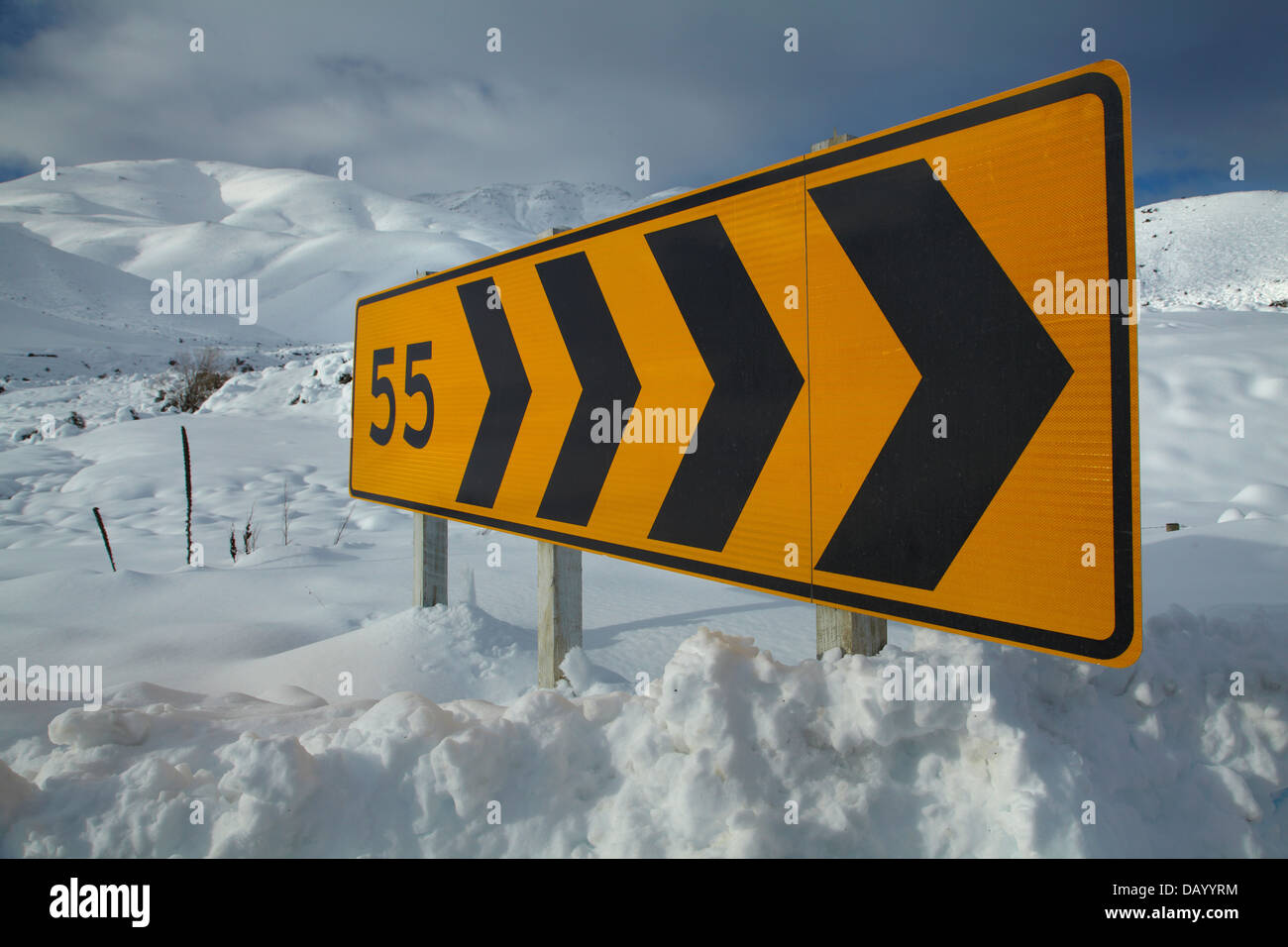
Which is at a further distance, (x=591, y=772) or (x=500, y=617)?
(x=500, y=617)

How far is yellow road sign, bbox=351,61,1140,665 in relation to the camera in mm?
1348

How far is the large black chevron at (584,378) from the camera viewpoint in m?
2.39

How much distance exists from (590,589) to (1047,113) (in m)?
3.48

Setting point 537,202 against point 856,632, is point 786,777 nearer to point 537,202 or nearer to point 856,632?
point 856,632

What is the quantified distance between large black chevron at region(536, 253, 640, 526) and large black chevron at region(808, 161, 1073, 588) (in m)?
0.93

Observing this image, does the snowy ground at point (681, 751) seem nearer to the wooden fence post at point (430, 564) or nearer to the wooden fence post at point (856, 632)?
the wooden fence post at point (856, 632)

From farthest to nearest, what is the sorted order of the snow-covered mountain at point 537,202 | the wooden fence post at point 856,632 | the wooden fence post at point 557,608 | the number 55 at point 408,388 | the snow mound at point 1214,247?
the snow-covered mountain at point 537,202 < the snow mound at point 1214,247 < the number 55 at point 408,388 < the wooden fence post at point 557,608 < the wooden fence post at point 856,632

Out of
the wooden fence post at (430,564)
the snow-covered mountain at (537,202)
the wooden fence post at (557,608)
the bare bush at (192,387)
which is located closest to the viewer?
the wooden fence post at (557,608)

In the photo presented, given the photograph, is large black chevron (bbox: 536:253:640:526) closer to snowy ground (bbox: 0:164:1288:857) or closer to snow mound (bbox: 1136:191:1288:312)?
snowy ground (bbox: 0:164:1288:857)

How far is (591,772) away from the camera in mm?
1739

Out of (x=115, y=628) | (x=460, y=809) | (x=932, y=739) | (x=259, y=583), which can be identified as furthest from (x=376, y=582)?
(x=932, y=739)

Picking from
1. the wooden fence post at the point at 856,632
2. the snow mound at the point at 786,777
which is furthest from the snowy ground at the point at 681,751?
the wooden fence post at the point at 856,632

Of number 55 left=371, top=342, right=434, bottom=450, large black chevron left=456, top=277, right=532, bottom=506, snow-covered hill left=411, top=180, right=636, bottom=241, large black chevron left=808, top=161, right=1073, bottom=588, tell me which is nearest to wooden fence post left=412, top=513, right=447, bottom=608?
number 55 left=371, top=342, right=434, bottom=450
